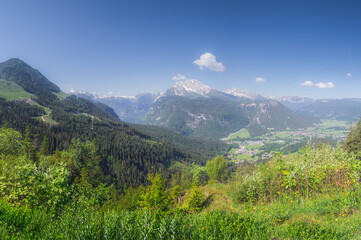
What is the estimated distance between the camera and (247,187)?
38.6ft

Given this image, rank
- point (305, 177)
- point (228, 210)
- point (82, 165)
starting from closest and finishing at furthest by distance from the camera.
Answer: point (228, 210)
point (305, 177)
point (82, 165)

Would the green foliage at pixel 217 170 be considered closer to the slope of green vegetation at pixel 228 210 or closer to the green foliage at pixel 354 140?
the green foliage at pixel 354 140

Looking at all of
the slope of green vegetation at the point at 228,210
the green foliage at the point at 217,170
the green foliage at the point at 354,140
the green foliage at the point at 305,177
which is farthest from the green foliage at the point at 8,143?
the green foliage at the point at 354,140

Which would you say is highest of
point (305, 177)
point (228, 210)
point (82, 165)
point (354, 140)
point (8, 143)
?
point (305, 177)

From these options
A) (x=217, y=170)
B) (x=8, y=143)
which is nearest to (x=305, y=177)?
(x=217, y=170)

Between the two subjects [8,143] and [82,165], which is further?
[82,165]

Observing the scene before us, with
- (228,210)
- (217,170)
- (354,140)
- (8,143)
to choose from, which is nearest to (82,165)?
(8,143)

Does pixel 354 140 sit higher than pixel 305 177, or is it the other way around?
pixel 305 177

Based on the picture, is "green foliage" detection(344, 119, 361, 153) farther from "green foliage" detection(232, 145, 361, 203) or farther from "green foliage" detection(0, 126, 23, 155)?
"green foliage" detection(0, 126, 23, 155)

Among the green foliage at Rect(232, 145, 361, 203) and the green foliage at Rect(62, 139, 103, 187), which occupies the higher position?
the green foliage at Rect(232, 145, 361, 203)

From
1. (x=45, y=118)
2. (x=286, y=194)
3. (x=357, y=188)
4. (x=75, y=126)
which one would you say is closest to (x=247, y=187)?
(x=286, y=194)

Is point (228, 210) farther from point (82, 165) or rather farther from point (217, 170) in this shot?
point (217, 170)

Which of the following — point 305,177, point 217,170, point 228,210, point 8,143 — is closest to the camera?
point 228,210

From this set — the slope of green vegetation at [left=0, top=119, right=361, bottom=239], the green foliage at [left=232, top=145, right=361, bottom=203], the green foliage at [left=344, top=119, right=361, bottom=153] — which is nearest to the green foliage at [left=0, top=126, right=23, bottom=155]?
the slope of green vegetation at [left=0, top=119, right=361, bottom=239]
